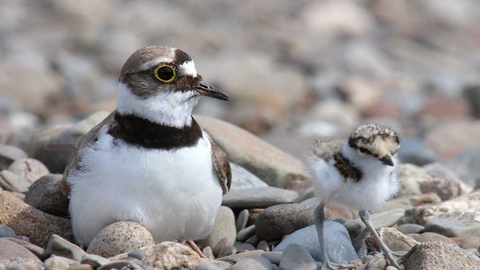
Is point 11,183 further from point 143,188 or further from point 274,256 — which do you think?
point 274,256

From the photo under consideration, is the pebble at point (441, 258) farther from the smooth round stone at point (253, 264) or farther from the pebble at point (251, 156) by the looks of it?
the pebble at point (251, 156)

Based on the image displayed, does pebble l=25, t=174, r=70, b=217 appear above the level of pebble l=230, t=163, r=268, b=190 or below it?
below

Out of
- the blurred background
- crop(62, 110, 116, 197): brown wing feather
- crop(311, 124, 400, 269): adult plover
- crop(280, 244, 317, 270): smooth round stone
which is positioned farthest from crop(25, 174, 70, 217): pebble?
the blurred background

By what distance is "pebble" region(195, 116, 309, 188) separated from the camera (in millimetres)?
7543

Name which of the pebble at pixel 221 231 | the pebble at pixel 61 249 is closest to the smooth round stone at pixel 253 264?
the pebble at pixel 61 249

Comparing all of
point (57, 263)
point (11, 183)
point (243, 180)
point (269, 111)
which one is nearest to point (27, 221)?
point (11, 183)

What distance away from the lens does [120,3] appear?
2370cm

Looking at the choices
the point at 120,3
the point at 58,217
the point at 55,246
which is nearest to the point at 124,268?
the point at 55,246

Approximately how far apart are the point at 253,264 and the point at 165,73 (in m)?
1.46

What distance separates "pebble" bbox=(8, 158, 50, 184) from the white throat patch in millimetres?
1927

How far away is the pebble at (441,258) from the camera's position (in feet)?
16.4

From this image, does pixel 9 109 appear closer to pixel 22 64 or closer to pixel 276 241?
pixel 22 64

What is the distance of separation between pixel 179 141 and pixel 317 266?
49.6 inches

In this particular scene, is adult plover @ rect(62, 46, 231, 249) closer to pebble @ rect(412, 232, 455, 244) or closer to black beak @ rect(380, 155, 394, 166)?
black beak @ rect(380, 155, 394, 166)
